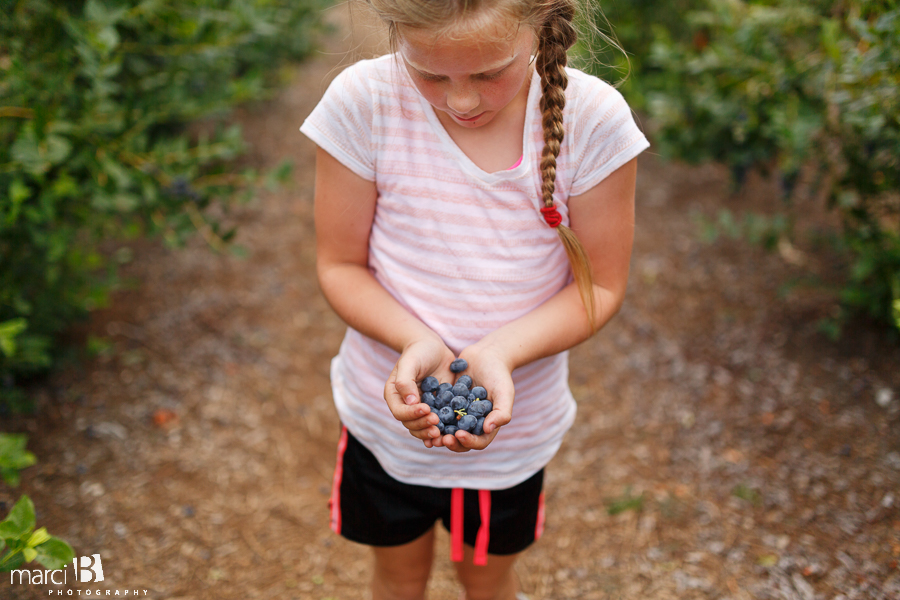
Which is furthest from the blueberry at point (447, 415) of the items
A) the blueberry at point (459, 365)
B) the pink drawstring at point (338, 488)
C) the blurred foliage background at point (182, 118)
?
the blurred foliage background at point (182, 118)

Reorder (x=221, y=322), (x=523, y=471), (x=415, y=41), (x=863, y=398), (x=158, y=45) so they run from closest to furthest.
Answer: (x=415, y=41)
(x=523, y=471)
(x=863, y=398)
(x=158, y=45)
(x=221, y=322)

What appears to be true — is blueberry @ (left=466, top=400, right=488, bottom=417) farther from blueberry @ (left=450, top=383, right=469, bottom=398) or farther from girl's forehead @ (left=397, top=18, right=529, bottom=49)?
girl's forehead @ (left=397, top=18, right=529, bottom=49)

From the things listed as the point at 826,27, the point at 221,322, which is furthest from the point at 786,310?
the point at 221,322

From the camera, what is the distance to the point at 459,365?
4.02 feet

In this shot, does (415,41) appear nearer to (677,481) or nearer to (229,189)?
(229,189)

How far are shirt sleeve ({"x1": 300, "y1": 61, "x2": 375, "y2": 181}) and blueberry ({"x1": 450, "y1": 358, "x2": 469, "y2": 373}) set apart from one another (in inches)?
17.1

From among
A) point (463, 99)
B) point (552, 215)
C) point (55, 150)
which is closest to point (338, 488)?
point (552, 215)

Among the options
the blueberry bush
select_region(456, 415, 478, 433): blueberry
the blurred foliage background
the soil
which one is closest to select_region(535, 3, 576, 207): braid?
select_region(456, 415, 478, 433): blueberry

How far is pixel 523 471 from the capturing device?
4.66ft

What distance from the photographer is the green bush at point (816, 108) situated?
1.99m

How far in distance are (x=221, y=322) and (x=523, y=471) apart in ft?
7.21

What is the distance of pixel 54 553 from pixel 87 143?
4.84ft

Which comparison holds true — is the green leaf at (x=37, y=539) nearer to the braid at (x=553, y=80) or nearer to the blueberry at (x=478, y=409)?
the blueberry at (x=478, y=409)

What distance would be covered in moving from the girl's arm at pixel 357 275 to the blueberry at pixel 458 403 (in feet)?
0.26
